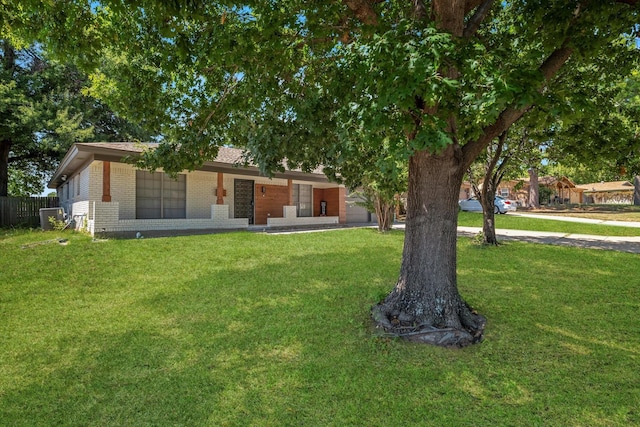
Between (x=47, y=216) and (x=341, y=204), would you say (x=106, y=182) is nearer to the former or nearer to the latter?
(x=47, y=216)

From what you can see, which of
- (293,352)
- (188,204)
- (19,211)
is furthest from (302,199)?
(293,352)

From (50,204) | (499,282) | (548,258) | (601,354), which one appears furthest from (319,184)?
(601,354)

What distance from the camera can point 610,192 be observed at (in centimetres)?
4525

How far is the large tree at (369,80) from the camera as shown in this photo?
2.93 metres

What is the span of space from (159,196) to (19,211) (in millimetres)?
9102

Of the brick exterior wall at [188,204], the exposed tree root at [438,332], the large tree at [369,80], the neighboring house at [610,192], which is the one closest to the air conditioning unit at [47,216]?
the brick exterior wall at [188,204]

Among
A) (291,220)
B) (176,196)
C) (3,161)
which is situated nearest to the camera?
(176,196)

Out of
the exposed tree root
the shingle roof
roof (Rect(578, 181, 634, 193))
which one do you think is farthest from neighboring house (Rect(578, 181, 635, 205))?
the exposed tree root

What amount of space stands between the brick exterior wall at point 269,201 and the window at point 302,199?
100 centimetres

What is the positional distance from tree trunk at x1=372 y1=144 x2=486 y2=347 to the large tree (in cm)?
2

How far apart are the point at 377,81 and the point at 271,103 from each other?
310 cm

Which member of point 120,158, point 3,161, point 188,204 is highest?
point 3,161

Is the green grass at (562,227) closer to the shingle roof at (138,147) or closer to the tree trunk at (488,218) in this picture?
the tree trunk at (488,218)

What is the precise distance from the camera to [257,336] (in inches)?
154
